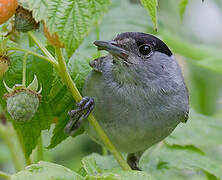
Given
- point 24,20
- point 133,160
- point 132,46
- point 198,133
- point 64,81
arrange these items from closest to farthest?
point 24,20, point 64,81, point 132,46, point 198,133, point 133,160

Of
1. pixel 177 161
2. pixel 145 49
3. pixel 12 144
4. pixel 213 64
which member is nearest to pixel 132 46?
pixel 145 49

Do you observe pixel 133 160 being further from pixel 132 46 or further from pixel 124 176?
pixel 124 176

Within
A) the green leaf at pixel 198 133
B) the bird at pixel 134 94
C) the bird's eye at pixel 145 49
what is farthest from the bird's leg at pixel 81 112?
the green leaf at pixel 198 133

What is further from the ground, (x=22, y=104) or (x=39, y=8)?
(x=39, y=8)

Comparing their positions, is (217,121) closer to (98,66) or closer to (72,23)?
(98,66)

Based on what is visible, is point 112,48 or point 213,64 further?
point 213,64

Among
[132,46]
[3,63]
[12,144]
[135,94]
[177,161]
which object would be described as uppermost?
[3,63]

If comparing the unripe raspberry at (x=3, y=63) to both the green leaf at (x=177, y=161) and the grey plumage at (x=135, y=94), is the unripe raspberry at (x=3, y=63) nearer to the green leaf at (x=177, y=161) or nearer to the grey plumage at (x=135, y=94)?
the grey plumage at (x=135, y=94)
